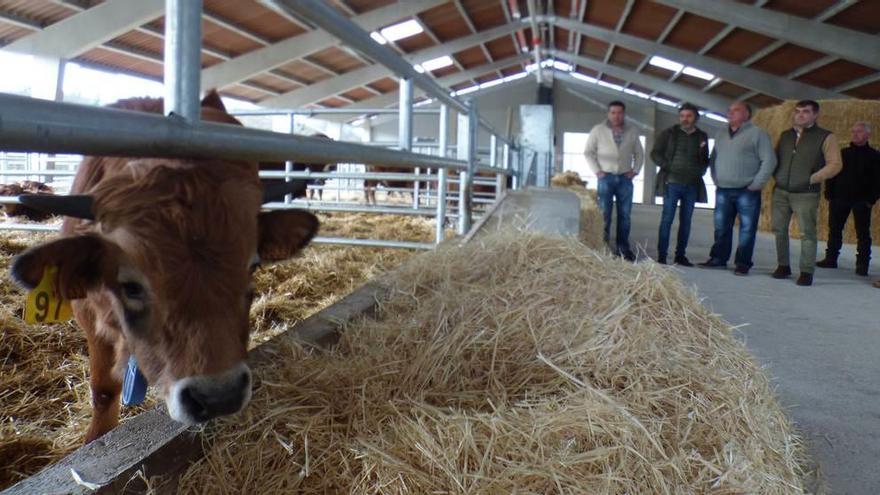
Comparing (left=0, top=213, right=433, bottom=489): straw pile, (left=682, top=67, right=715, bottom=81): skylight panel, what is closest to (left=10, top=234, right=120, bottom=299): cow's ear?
(left=0, top=213, right=433, bottom=489): straw pile

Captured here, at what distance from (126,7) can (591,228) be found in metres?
9.75

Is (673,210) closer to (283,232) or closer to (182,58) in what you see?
(283,232)

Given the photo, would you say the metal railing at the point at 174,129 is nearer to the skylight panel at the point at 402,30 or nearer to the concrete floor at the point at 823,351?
the concrete floor at the point at 823,351

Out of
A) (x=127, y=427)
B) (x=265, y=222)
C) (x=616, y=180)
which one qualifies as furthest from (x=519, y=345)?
(x=616, y=180)

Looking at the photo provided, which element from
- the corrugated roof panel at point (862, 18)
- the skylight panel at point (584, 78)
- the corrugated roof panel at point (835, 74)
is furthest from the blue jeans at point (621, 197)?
the skylight panel at point (584, 78)

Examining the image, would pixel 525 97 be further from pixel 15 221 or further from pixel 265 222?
pixel 265 222

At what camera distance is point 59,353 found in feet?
8.84

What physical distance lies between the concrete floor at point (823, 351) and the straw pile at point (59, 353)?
214 centimetres

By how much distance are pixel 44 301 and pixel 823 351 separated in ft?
12.0

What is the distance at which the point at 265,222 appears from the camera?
70.9 inches

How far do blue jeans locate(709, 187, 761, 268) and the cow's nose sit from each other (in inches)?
235

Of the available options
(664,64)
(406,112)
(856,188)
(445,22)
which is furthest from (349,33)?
(664,64)

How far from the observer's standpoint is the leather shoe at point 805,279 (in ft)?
Result: 18.4

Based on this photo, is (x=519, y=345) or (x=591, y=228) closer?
(x=519, y=345)
